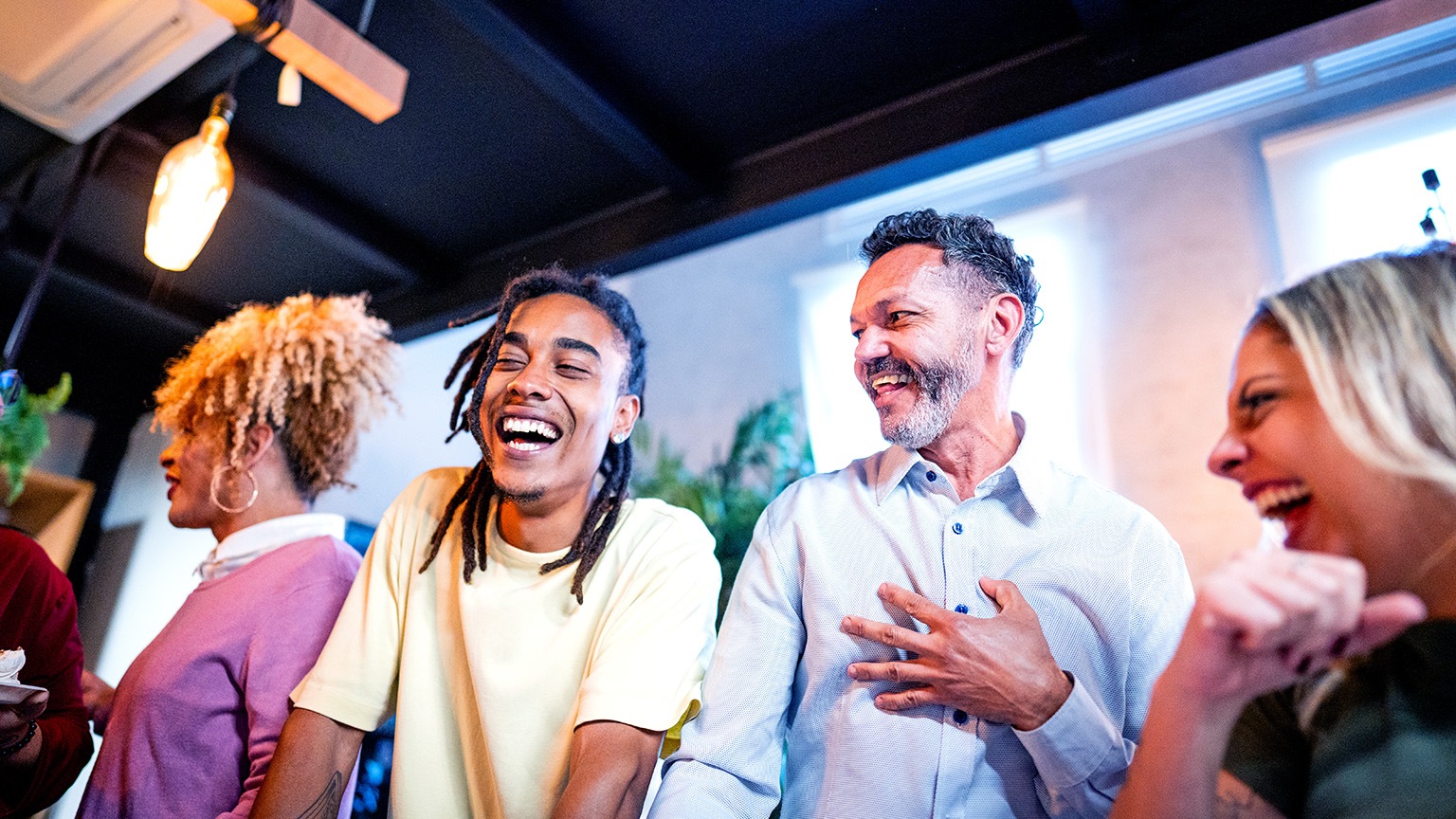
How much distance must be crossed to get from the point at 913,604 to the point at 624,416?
2.91ft

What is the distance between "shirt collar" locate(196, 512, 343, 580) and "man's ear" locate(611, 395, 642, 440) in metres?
0.83

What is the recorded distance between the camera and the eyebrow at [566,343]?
2.00m

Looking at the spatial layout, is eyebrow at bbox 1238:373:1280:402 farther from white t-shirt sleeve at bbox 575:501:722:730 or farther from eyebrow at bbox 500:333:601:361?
eyebrow at bbox 500:333:601:361

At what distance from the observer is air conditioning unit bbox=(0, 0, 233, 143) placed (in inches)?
102

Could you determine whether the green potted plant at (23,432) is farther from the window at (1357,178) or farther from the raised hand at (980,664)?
the window at (1357,178)

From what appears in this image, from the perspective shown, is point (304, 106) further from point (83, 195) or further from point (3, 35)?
point (83, 195)

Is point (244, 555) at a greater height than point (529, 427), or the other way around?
point (529, 427)

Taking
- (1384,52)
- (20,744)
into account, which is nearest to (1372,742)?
(20,744)

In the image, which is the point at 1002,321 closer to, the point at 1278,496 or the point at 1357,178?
the point at 1278,496

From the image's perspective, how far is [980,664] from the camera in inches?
55.0

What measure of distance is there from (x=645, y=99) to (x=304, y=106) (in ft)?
4.26

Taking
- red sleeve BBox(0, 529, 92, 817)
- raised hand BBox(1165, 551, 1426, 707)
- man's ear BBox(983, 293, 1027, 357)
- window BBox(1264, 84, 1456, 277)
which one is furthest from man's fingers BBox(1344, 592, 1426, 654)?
window BBox(1264, 84, 1456, 277)

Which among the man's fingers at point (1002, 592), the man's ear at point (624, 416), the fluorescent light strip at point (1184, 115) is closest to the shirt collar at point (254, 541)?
the man's ear at point (624, 416)

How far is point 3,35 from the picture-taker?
273 cm
